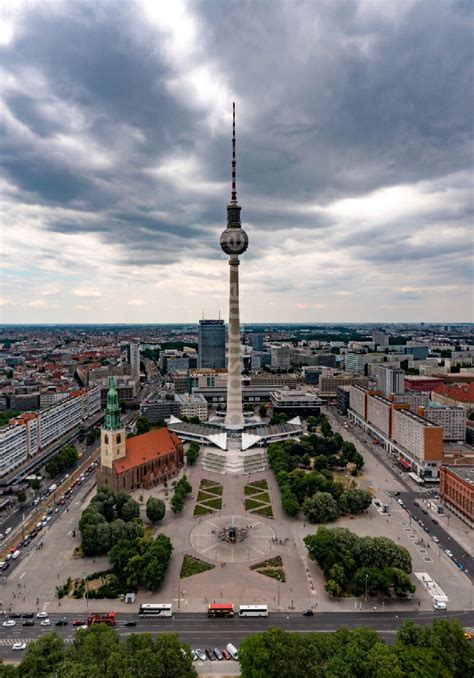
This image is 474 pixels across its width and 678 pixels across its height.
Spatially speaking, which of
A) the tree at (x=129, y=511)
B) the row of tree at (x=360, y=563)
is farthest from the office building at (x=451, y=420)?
the tree at (x=129, y=511)

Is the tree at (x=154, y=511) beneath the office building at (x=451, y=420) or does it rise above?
beneath

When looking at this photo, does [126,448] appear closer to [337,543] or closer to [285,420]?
[337,543]

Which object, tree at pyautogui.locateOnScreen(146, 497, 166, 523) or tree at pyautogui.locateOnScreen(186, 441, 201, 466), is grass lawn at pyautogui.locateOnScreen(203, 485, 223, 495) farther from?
tree at pyautogui.locateOnScreen(146, 497, 166, 523)

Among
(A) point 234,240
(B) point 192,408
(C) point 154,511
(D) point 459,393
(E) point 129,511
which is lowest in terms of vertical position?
(C) point 154,511

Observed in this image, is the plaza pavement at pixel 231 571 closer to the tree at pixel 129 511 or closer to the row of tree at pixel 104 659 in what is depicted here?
the tree at pixel 129 511

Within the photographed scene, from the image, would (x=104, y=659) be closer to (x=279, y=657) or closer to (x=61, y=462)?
(x=279, y=657)

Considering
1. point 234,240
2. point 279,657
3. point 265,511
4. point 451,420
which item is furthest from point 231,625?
point 451,420

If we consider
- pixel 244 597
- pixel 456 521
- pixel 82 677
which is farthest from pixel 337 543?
pixel 82 677
